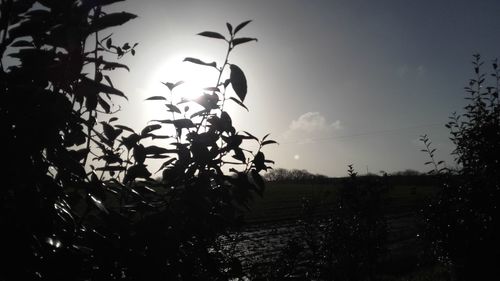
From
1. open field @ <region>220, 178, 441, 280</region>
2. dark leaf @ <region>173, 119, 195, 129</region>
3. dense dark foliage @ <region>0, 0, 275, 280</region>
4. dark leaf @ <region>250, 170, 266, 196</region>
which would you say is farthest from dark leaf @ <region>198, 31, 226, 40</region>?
open field @ <region>220, 178, 441, 280</region>

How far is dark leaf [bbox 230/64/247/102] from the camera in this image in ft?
4.55

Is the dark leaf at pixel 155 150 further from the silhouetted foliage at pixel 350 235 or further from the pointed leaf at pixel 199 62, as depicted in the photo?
the silhouetted foliage at pixel 350 235

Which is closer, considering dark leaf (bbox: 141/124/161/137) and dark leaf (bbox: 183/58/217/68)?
dark leaf (bbox: 183/58/217/68)

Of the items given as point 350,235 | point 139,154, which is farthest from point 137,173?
point 350,235

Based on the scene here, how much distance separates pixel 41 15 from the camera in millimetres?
1234

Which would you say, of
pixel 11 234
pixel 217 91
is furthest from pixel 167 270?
pixel 217 91

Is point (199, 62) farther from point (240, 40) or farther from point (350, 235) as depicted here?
point (350, 235)

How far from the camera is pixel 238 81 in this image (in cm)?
142

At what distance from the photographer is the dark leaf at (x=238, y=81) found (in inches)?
54.6

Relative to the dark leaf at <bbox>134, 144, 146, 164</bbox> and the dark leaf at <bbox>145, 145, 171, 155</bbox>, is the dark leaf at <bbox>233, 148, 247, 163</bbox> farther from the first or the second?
the dark leaf at <bbox>134, 144, 146, 164</bbox>

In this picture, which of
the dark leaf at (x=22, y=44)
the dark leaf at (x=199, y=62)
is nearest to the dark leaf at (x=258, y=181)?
the dark leaf at (x=199, y=62)

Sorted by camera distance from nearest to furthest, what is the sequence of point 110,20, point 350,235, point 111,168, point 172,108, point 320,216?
point 110,20
point 111,168
point 172,108
point 350,235
point 320,216

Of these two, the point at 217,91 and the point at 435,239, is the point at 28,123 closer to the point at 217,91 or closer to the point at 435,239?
the point at 217,91

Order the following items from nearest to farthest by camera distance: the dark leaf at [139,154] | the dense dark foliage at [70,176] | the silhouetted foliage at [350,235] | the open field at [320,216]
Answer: the dense dark foliage at [70,176] → the dark leaf at [139,154] → the silhouetted foliage at [350,235] → the open field at [320,216]
